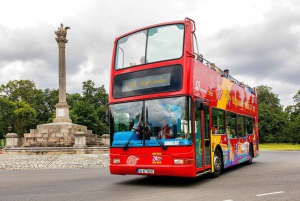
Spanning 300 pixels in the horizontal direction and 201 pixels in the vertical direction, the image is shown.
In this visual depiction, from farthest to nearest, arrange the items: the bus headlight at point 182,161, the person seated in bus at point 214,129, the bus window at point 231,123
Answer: the bus window at point 231,123 < the person seated in bus at point 214,129 < the bus headlight at point 182,161

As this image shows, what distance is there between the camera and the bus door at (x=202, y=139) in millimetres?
9921

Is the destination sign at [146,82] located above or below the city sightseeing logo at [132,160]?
above

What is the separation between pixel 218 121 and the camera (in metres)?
11.9

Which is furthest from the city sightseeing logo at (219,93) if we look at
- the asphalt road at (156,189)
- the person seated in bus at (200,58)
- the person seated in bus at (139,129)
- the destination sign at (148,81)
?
the person seated in bus at (139,129)

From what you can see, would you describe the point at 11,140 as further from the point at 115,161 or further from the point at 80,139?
the point at 115,161

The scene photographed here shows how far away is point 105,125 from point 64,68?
4138 centimetres

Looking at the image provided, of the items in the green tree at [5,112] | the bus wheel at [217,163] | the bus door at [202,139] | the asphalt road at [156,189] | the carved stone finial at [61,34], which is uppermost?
the carved stone finial at [61,34]

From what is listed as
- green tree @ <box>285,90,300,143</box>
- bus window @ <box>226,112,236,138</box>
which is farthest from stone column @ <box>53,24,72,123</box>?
green tree @ <box>285,90,300,143</box>

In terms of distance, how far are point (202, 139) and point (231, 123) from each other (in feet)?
11.1

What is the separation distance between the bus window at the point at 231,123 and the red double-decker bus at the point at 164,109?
4.51ft

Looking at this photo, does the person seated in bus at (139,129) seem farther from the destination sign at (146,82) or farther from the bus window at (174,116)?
the destination sign at (146,82)

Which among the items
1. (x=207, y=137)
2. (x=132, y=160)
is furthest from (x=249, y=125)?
(x=132, y=160)

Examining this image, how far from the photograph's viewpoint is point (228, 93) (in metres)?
13.4

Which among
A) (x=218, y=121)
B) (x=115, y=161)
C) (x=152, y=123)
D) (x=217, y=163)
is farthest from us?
(x=218, y=121)
